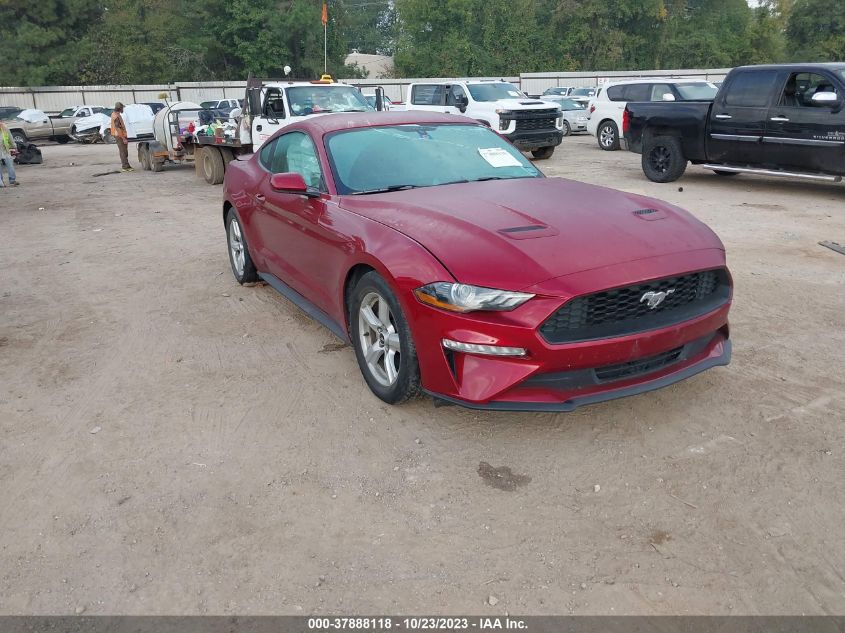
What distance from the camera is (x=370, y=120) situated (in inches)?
200

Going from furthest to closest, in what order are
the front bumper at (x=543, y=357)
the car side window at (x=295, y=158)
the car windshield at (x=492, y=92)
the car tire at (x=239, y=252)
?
1. the car windshield at (x=492, y=92)
2. the car tire at (x=239, y=252)
3. the car side window at (x=295, y=158)
4. the front bumper at (x=543, y=357)

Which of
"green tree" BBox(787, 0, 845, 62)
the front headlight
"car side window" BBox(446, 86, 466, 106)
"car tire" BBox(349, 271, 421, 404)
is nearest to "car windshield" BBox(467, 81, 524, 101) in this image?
"car side window" BBox(446, 86, 466, 106)

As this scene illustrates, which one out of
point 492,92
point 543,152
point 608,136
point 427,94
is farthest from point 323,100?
point 608,136

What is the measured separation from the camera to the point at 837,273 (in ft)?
21.2

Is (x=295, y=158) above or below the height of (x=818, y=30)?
below

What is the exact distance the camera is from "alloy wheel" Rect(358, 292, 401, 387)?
3830 millimetres

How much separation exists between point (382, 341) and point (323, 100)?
1047cm

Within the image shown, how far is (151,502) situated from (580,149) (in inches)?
717

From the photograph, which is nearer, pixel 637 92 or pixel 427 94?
pixel 637 92

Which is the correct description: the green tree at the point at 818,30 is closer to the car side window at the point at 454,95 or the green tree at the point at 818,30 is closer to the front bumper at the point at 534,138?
the car side window at the point at 454,95

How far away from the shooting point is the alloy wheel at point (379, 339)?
3.83 m

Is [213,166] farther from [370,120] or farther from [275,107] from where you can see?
[370,120]

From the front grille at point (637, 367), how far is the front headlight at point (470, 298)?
1.79ft

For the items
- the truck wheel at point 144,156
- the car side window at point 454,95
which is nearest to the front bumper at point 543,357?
the car side window at point 454,95
